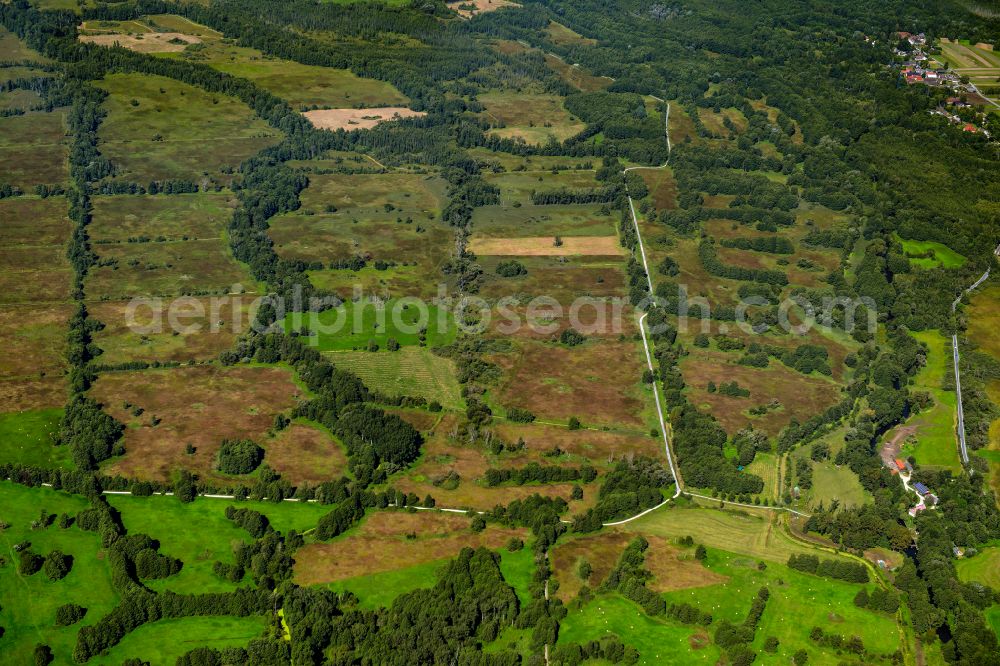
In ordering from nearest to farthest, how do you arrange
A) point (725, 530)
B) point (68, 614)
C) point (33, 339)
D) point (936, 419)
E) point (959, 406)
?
point (68, 614), point (725, 530), point (936, 419), point (959, 406), point (33, 339)

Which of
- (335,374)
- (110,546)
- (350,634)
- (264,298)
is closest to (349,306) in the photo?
(264,298)

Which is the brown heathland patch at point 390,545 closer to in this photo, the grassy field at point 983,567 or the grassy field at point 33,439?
the grassy field at point 33,439

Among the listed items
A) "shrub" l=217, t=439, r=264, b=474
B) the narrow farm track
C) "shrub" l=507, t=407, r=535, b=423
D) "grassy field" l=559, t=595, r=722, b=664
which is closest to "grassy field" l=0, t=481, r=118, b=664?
"shrub" l=217, t=439, r=264, b=474

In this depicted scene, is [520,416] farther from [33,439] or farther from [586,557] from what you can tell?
[33,439]

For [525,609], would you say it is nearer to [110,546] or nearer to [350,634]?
[350,634]

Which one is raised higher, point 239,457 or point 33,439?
point 239,457

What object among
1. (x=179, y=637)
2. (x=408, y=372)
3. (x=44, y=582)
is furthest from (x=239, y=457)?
(x=408, y=372)
